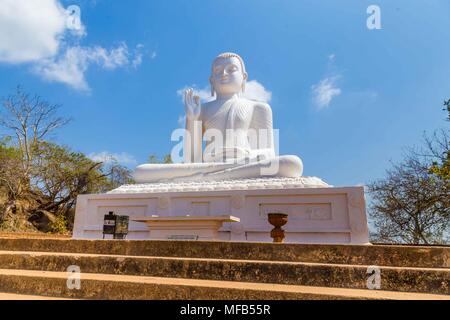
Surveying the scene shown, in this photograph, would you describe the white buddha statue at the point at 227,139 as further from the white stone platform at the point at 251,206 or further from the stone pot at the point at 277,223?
the stone pot at the point at 277,223

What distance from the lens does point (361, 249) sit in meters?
2.58

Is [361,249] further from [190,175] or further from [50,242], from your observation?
[190,175]

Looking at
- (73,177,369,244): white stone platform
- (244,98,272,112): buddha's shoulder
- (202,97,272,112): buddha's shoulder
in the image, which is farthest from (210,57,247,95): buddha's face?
(73,177,369,244): white stone platform

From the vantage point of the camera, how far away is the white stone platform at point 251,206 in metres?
4.91

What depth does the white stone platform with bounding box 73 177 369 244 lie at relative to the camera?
193 inches

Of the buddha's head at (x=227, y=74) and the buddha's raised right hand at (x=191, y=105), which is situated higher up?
the buddha's head at (x=227, y=74)

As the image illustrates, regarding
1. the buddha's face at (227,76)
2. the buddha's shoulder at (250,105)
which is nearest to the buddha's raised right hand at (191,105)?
the buddha's shoulder at (250,105)

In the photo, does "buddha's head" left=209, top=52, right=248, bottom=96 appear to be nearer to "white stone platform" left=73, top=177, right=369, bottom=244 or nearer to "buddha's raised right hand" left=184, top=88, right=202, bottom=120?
"buddha's raised right hand" left=184, top=88, right=202, bottom=120

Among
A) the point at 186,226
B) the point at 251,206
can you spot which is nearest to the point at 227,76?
the point at 251,206

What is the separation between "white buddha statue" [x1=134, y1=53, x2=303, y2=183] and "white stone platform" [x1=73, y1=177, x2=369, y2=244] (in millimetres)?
327

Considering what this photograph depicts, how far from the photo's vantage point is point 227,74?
8391 millimetres
